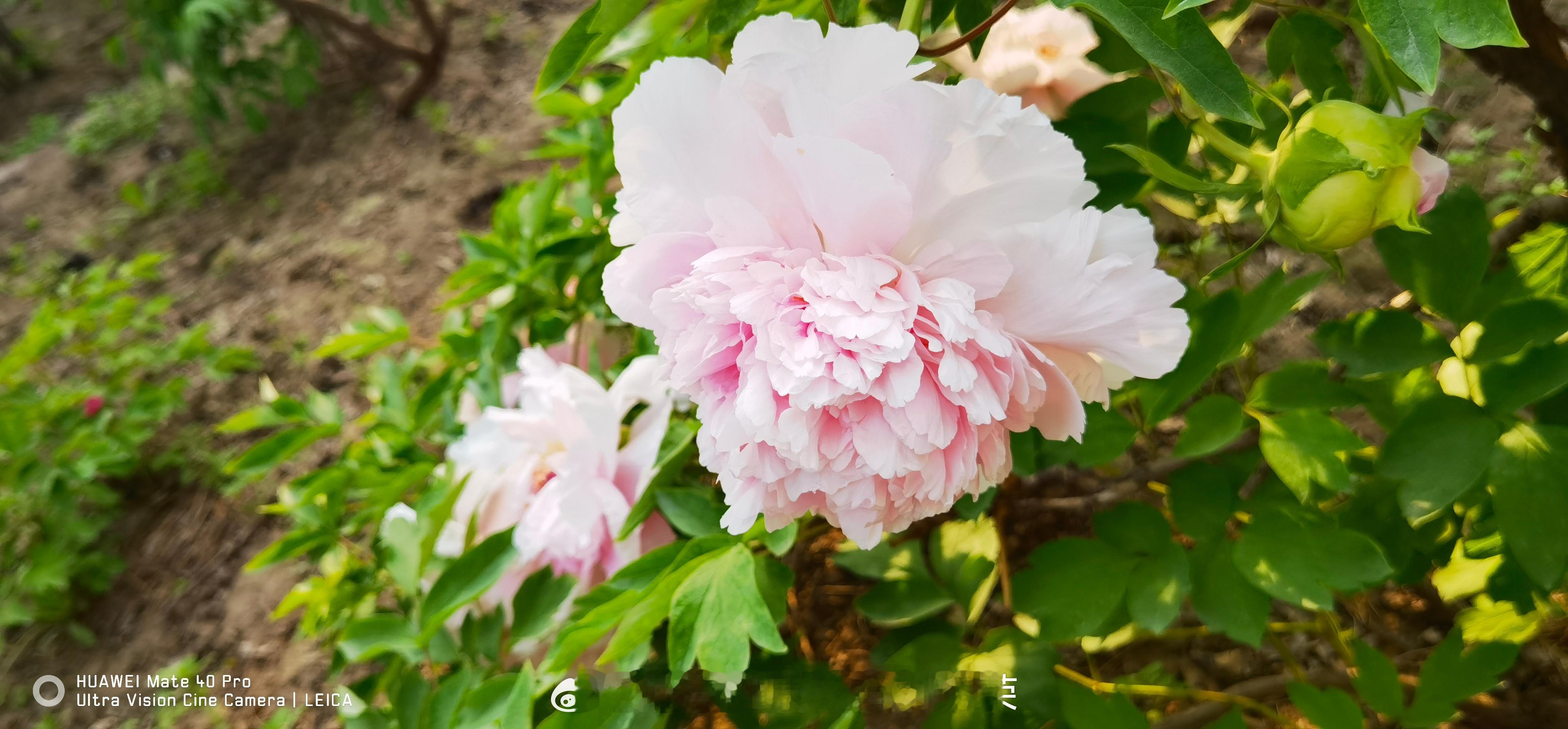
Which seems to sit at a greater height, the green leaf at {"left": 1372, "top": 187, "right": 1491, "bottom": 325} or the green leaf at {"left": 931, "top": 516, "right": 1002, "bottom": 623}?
the green leaf at {"left": 1372, "top": 187, "right": 1491, "bottom": 325}

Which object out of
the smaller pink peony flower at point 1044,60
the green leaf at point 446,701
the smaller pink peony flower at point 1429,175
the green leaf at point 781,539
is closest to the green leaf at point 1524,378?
the smaller pink peony flower at point 1429,175

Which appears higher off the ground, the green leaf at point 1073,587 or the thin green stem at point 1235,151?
the thin green stem at point 1235,151

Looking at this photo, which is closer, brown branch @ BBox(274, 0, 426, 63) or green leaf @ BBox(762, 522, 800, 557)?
green leaf @ BBox(762, 522, 800, 557)

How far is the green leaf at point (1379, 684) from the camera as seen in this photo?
24.4 inches

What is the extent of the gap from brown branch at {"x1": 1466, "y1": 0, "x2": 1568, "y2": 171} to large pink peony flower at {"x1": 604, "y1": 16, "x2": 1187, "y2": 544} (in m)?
0.41

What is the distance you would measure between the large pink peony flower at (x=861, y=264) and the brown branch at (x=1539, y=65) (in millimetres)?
411

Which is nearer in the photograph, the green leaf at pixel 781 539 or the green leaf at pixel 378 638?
the green leaf at pixel 781 539

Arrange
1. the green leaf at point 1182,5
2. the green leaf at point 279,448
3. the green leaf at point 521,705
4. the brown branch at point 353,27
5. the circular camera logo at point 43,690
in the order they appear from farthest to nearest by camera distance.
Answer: the brown branch at point 353,27, the circular camera logo at point 43,690, the green leaf at point 279,448, the green leaf at point 521,705, the green leaf at point 1182,5

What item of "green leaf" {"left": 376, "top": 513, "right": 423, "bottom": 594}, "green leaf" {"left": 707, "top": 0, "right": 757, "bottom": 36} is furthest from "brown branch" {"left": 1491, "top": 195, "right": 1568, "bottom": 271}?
"green leaf" {"left": 376, "top": 513, "right": 423, "bottom": 594}

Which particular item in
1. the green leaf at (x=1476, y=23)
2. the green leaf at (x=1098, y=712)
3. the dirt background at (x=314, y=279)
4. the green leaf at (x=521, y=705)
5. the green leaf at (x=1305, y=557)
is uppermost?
the green leaf at (x=1476, y=23)

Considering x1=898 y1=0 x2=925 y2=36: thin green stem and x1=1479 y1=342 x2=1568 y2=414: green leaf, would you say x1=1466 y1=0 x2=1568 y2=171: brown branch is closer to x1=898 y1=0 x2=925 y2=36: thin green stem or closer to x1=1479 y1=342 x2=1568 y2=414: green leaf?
x1=1479 y1=342 x2=1568 y2=414: green leaf

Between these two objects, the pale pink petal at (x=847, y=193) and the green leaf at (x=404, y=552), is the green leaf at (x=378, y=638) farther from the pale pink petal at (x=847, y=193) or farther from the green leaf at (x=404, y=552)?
the pale pink petal at (x=847, y=193)

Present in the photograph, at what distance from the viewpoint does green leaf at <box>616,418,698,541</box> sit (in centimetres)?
61

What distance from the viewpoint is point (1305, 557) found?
52 cm
